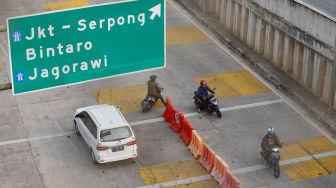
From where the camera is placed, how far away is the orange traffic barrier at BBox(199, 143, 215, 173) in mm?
21031

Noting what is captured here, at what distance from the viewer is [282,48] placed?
92.2 ft

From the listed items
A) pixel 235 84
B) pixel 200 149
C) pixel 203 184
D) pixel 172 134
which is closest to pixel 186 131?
pixel 172 134

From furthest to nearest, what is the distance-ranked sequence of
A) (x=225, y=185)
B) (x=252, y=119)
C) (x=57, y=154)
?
(x=252, y=119) < (x=57, y=154) < (x=225, y=185)

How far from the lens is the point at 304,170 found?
21.3 meters

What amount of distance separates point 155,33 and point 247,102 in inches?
521

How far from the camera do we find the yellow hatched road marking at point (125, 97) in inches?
1019

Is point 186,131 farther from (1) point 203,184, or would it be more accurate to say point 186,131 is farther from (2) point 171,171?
(1) point 203,184

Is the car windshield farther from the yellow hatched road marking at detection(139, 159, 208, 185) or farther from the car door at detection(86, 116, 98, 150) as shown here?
the yellow hatched road marking at detection(139, 159, 208, 185)

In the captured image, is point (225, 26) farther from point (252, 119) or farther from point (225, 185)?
point (225, 185)

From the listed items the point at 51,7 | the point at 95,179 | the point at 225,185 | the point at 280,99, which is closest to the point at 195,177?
the point at 225,185

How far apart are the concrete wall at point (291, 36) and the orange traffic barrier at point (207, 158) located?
256 inches

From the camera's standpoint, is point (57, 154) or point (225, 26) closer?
point (57, 154)

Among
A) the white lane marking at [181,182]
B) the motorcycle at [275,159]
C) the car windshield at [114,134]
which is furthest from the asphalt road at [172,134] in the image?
the car windshield at [114,134]

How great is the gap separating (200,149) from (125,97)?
597 cm
